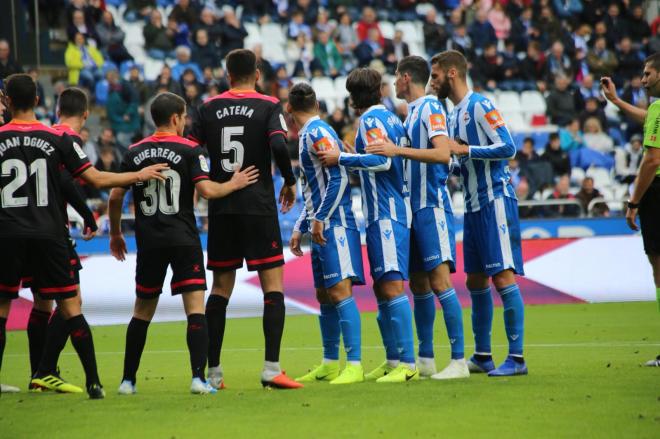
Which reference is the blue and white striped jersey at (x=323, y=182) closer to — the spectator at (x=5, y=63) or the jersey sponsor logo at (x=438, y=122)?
the jersey sponsor logo at (x=438, y=122)

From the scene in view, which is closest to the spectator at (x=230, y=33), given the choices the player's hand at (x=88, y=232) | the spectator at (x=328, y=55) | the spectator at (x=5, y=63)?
the spectator at (x=328, y=55)

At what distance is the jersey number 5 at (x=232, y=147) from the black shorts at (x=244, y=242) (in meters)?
0.37

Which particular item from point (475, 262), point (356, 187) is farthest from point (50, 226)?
point (356, 187)

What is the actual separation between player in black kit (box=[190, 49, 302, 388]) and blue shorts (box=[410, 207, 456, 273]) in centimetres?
105

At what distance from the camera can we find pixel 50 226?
7.18m

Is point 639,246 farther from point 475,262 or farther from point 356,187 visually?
point 475,262

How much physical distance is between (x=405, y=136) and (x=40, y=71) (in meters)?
14.8

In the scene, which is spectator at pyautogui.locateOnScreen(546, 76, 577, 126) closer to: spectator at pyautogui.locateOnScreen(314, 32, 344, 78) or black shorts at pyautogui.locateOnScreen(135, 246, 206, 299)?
spectator at pyautogui.locateOnScreen(314, 32, 344, 78)

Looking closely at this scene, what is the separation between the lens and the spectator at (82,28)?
834 inches

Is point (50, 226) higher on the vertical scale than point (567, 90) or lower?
lower

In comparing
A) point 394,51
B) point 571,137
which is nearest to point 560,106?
point 571,137

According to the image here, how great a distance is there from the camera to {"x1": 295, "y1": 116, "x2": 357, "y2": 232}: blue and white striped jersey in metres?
7.74

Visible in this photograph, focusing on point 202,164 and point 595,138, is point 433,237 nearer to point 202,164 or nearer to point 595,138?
point 202,164

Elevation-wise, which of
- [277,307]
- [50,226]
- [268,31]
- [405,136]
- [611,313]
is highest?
[268,31]
